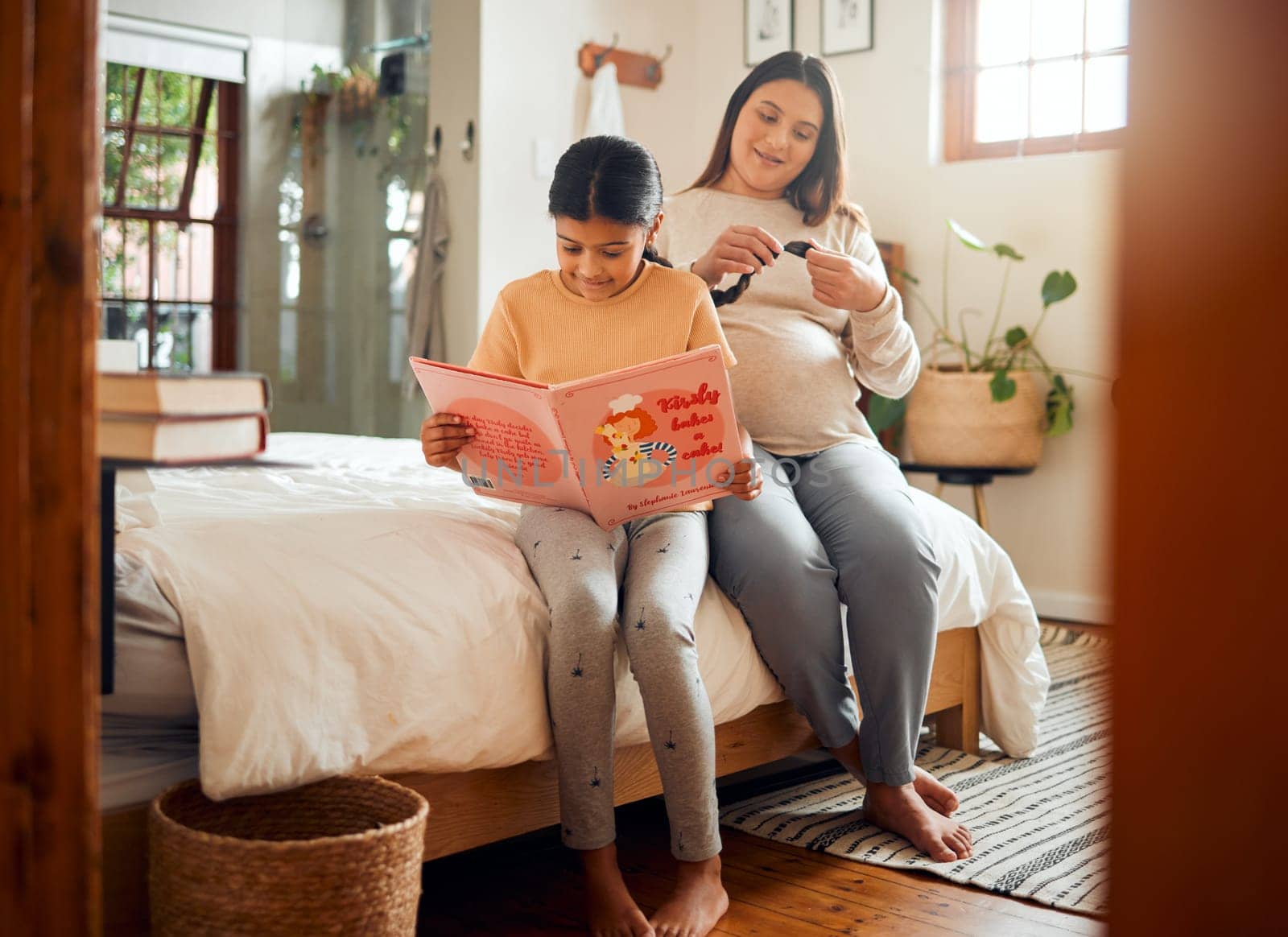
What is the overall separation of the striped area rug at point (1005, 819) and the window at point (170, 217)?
282 cm

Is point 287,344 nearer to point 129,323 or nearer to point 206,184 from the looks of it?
point 129,323

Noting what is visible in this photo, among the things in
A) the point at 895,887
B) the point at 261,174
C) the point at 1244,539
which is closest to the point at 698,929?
the point at 895,887

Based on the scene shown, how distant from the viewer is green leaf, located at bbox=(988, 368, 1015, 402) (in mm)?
3201

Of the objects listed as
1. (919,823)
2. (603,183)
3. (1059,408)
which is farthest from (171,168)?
(919,823)

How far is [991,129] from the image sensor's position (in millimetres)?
3602

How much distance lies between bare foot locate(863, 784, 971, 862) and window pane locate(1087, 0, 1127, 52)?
8.05ft

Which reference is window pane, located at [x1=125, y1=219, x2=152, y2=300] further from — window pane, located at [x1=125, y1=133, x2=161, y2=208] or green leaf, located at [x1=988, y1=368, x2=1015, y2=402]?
green leaf, located at [x1=988, y1=368, x2=1015, y2=402]

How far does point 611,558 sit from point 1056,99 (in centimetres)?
260

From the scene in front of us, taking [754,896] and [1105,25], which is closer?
[754,896]

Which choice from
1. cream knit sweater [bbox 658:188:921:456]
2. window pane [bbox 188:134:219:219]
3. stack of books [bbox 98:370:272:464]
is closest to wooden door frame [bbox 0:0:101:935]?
stack of books [bbox 98:370:272:464]

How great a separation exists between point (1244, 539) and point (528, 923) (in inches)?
40.8

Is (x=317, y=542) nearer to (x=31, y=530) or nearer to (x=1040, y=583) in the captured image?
(x=31, y=530)

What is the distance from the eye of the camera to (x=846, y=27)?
12.3ft

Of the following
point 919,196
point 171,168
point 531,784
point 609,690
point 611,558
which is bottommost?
point 531,784
